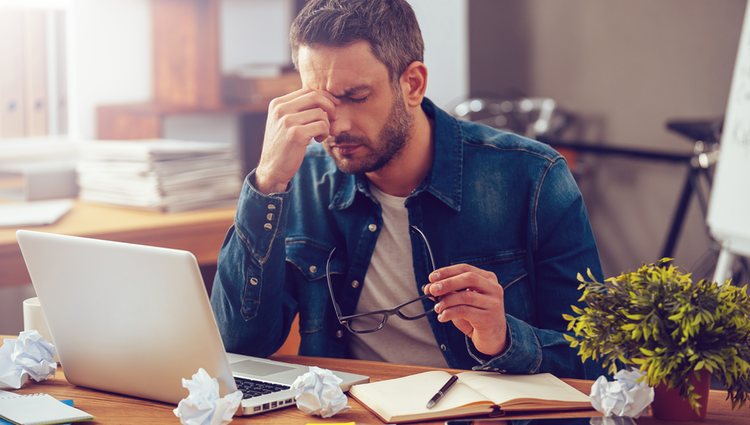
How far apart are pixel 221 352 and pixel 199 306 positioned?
0.23 ft

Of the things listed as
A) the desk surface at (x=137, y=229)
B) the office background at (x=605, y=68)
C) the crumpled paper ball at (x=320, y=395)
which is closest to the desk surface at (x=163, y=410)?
the crumpled paper ball at (x=320, y=395)

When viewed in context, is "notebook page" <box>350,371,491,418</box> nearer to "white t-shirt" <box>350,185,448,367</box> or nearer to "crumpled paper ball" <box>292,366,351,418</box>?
"crumpled paper ball" <box>292,366,351,418</box>

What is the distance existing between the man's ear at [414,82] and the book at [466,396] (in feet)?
1.84

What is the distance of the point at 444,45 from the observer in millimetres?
4316

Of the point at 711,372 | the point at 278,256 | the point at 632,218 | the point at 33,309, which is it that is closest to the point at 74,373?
the point at 33,309

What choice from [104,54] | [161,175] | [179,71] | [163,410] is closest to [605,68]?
[179,71]

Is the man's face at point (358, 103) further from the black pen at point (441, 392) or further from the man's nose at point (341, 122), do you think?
the black pen at point (441, 392)

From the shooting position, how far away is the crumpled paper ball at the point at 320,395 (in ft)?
4.07

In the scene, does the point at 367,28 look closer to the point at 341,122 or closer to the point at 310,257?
the point at 341,122

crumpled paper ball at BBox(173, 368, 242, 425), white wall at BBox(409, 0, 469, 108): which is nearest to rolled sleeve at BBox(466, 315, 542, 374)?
crumpled paper ball at BBox(173, 368, 242, 425)

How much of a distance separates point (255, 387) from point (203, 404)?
0.18 metres

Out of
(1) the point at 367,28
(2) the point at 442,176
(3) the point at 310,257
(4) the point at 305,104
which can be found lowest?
(3) the point at 310,257

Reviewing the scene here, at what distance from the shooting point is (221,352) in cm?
125

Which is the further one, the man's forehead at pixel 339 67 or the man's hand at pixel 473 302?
the man's forehead at pixel 339 67
